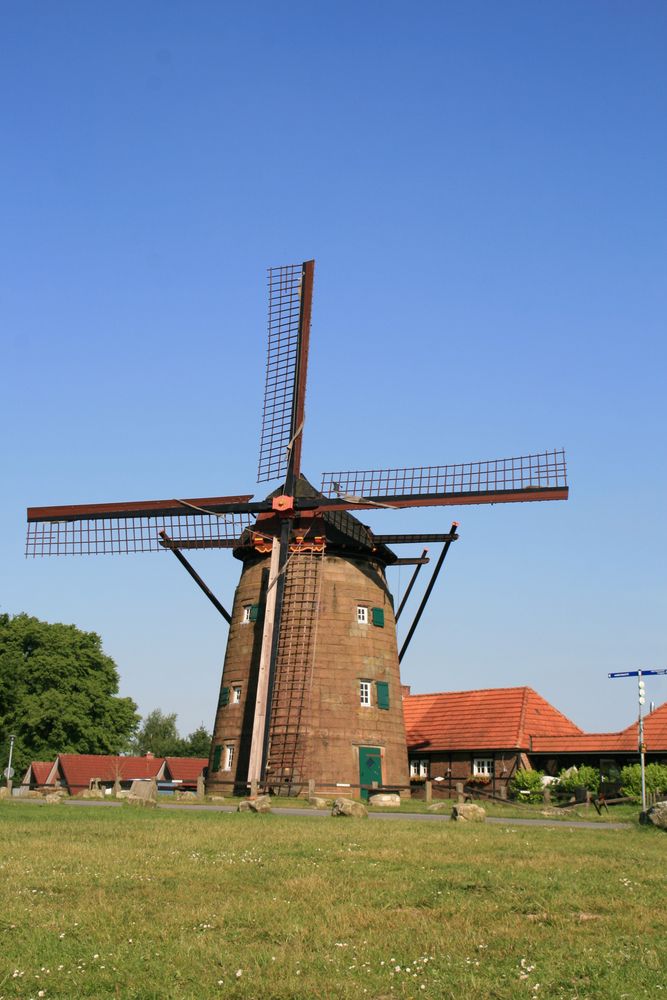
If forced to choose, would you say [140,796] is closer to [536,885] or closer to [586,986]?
[536,885]

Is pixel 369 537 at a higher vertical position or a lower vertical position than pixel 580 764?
higher

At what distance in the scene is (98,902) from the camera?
507 inches

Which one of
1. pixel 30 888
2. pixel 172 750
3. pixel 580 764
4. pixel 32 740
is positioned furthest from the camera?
pixel 172 750

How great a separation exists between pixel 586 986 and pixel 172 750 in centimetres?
12061

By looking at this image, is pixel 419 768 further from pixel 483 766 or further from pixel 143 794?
pixel 143 794

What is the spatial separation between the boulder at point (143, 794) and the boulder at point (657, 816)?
13274 millimetres

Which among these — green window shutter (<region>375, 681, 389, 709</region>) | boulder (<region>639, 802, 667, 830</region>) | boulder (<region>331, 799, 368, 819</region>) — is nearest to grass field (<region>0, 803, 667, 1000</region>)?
boulder (<region>639, 802, 667, 830</region>)

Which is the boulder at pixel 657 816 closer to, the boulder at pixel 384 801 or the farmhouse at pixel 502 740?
the boulder at pixel 384 801

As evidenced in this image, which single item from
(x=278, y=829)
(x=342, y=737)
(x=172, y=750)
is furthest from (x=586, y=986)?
(x=172, y=750)

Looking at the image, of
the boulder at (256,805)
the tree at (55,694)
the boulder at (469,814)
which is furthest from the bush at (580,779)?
the tree at (55,694)

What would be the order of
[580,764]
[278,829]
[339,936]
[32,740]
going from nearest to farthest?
[339,936], [278,829], [580,764], [32,740]

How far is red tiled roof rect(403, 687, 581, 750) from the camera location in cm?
4534

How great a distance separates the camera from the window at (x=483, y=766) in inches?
1779

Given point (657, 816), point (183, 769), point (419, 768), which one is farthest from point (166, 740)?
point (657, 816)
